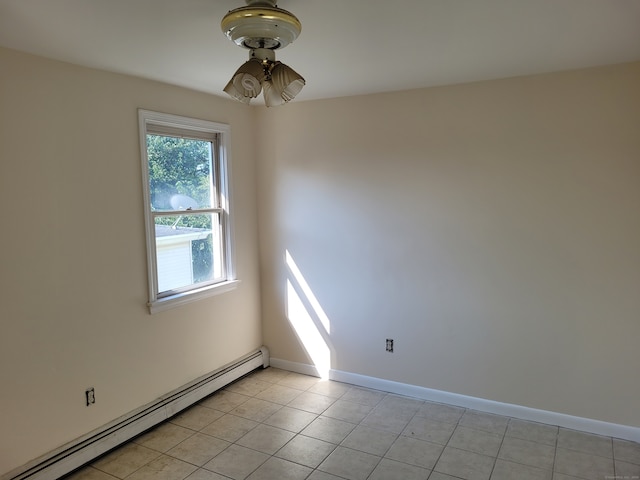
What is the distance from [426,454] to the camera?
9.17 feet

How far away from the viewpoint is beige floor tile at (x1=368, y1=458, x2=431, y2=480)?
257 cm

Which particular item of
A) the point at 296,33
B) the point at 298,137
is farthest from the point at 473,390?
the point at 296,33

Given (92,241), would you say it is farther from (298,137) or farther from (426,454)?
(426,454)

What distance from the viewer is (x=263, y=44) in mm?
1906

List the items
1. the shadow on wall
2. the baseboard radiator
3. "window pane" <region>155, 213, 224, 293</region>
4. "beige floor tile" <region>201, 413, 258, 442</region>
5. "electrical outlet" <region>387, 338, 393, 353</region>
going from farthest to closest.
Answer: the shadow on wall, "electrical outlet" <region>387, 338, 393, 353</region>, "window pane" <region>155, 213, 224, 293</region>, "beige floor tile" <region>201, 413, 258, 442</region>, the baseboard radiator

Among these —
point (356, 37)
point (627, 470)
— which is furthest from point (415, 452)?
point (356, 37)

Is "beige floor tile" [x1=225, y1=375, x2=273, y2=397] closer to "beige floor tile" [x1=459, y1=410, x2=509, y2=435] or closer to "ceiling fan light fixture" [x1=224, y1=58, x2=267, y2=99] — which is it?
"beige floor tile" [x1=459, y1=410, x2=509, y2=435]

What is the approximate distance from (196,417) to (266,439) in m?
0.62

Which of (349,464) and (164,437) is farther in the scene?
(164,437)

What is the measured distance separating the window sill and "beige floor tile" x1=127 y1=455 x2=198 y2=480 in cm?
95

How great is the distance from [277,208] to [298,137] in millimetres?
646

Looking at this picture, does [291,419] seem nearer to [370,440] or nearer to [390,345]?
[370,440]

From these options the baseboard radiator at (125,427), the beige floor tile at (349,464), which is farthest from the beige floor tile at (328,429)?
the baseboard radiator at (125,427)

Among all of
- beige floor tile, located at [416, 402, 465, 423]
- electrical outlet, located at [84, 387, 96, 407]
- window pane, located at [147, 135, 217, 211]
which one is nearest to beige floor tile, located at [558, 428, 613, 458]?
beige floor tile, located at [416, 402, 465, 423]
